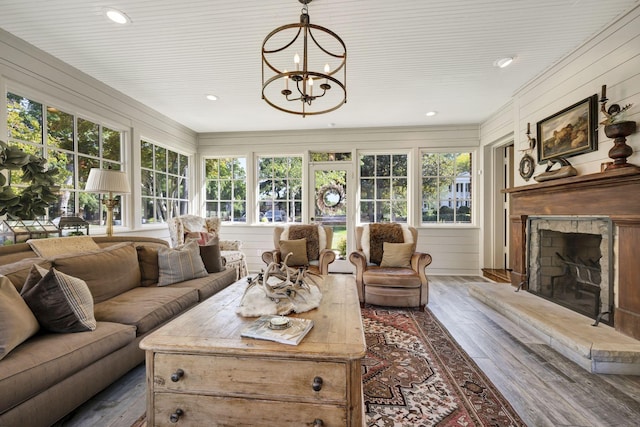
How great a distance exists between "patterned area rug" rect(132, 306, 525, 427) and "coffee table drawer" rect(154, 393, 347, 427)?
1.25 ft

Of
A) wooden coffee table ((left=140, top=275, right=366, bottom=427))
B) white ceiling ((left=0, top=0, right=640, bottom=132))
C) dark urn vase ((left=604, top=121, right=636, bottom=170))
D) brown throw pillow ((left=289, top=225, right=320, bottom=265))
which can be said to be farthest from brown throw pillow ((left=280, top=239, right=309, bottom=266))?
dark urn vase ((left=604, top=121, right=636, bottom=170))

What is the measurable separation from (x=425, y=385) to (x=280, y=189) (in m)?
4.12

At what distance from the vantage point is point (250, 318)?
158cm

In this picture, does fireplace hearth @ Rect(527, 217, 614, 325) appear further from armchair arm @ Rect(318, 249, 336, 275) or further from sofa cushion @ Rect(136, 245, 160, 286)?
sofa cushion @ Rect(136, 245, 160, 286)

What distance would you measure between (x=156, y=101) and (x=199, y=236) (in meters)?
1.96

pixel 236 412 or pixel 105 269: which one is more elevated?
pixel 105 269

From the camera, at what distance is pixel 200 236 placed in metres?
4.08

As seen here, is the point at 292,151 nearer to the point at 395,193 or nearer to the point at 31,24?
the point at 395,193

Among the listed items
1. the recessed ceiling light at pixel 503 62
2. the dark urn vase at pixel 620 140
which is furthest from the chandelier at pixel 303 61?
the dark urn vase at pixel 620 140

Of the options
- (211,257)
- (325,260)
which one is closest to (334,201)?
(325,260)

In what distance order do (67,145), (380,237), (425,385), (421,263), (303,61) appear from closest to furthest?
(425,385), (303,61), (67,145), (421,263), (380,237)

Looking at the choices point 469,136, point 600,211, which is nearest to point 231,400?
point 600,211

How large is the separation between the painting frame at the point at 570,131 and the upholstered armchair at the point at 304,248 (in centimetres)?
265

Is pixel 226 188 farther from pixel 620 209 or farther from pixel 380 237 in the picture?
pixel 620 209
